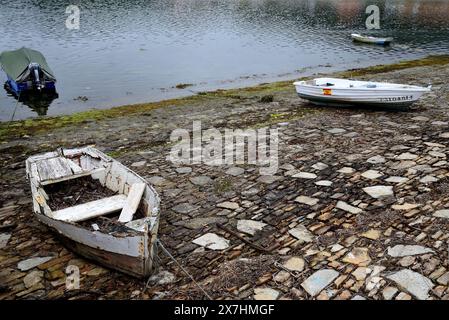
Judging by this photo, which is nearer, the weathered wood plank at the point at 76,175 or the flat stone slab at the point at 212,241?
the flat stone slab at the point at 212,241

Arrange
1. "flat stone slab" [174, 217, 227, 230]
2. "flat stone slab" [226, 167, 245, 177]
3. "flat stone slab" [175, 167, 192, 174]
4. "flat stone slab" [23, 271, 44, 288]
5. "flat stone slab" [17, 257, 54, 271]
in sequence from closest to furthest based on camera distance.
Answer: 1. "flat stone slab" [23, 271, 44, 288]
2. "flat stone slab" [17, 257, 54, 271]
3. "flat stone slab" [174, 217, 227, 230]
4. "flat stone slab" [226, 167, 245, 177]
5. "flat stone slab" [175, 167, 192, 174]

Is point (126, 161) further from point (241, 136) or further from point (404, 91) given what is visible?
point (404, 91)

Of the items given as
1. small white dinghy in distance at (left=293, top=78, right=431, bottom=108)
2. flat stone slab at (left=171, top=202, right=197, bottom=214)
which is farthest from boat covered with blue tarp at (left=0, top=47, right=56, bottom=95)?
flat stone slab at (left=171, top=202, right=197, bottom=214)

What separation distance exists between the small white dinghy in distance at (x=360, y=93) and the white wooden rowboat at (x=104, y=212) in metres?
10.1

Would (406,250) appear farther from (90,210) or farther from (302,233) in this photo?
(90,210)

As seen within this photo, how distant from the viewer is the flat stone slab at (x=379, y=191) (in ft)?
28.0

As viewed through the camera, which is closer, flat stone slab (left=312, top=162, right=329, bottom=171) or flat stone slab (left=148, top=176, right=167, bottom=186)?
flat stone slab (left=148, top=176, right=167, bottom=186)

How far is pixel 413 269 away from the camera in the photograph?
608 centimetres

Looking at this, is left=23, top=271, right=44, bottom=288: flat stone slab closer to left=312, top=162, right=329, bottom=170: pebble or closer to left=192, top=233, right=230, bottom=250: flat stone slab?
left=192, top=233, right=230, bottom=250: flat stone slab

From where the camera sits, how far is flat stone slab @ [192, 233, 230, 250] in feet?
23.6

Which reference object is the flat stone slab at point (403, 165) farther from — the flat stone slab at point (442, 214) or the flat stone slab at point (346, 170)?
the flat stone slab at point (442, 214)

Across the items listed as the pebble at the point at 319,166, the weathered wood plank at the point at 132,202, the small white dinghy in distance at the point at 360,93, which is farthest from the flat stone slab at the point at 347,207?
the small white dinghy in distance at the point at 360,93

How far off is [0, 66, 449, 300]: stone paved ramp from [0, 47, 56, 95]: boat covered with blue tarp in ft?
54.2
